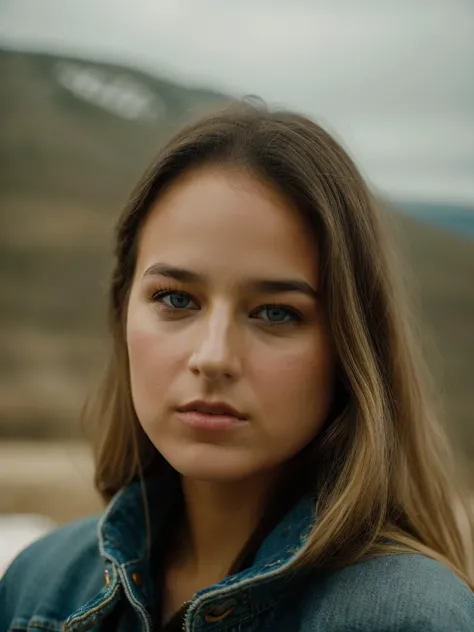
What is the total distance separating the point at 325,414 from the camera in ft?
3.14

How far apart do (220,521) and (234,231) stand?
1.22 ft

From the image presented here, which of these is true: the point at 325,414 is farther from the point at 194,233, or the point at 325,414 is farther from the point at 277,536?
the point at 194,233

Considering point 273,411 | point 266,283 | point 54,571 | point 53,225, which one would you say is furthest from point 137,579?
point 53,225

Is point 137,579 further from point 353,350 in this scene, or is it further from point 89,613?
point 353,350

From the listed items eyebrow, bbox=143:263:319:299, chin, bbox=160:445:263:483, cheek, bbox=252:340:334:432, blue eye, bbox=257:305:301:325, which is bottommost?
chin, bbox=160:445:263:483

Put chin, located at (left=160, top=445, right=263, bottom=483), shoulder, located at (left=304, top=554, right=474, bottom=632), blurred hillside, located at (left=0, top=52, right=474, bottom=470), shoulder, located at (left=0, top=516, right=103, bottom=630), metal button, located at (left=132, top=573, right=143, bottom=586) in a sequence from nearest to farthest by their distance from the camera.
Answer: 1. shoulder, located at (left=304, top=554, right=474, bottom=632)
2. chin, located at (left=160, top=445, right=263, bottom=483)
3. metal button, located at (left=132, top=573, right=143, bottom=586)
4. shoulder, located at (left=0, top=516, right=103, bottom=630)
5. blurred hillside, located at (left=0, top=52, right=474, bottom=470)

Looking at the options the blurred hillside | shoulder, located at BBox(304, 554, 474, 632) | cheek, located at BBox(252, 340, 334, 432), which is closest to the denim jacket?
shoulder, located at BBox(304, 554, 474, 632)

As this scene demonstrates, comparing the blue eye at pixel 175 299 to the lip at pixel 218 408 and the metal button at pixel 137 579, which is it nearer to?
the lip at pixel 218 408

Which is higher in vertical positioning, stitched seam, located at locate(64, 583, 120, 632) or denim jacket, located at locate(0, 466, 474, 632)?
denim jacket, located at locate(0, 466, 474, 632)

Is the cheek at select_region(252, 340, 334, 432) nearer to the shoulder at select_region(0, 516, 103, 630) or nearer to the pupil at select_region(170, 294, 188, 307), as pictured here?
the pupil at select_region(170, 294, 188, 307)

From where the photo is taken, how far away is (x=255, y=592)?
2.81 feet

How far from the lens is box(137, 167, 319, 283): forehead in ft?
2.96

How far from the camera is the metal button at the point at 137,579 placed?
99 cm

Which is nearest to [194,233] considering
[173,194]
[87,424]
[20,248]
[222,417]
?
[173,194]
